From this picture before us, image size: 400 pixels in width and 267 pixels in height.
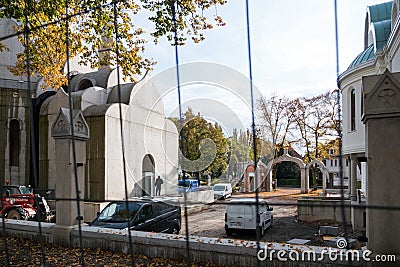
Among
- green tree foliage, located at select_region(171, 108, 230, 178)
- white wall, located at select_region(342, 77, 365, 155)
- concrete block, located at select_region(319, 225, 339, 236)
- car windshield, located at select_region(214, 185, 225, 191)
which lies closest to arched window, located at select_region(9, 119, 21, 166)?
Result: green tree foliage, located at select_region(171, 108, 230, 178)

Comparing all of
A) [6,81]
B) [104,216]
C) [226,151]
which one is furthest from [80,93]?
[104,216]

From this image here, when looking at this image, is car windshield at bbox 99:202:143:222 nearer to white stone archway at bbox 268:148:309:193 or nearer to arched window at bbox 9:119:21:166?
arched window at bbox 9:119:21:166

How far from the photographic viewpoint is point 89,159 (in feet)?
39.3

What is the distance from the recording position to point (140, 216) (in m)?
6.72

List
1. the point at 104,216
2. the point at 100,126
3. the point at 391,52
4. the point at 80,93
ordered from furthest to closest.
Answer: the point at 80,93, the point at 100,126, the point at 391,52, the point at 104,216

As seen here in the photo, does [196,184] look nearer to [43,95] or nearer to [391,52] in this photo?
[43,95]

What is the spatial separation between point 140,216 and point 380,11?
1023cm

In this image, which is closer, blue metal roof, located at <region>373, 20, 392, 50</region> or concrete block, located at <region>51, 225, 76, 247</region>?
concrete block, located at <region>51, 225, 76, 247</region>

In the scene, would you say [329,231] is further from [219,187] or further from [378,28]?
[219,187]

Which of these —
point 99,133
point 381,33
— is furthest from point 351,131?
point 99,133

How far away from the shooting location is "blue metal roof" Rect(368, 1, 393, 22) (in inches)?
444

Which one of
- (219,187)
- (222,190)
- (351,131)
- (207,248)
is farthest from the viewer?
(219,187)

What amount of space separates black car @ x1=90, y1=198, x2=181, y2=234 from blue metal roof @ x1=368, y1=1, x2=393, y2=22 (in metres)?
9.16

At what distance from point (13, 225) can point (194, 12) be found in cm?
482
